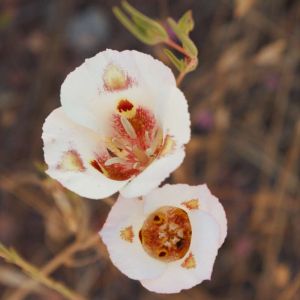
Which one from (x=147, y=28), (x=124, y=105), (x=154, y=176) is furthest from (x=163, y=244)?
(x=147, y=28)

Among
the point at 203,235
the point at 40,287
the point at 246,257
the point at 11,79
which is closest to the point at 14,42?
the point at 11,79

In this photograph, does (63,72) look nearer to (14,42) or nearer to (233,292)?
(14,42)

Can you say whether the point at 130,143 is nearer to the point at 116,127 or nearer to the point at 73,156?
Answer: the point at 116,127

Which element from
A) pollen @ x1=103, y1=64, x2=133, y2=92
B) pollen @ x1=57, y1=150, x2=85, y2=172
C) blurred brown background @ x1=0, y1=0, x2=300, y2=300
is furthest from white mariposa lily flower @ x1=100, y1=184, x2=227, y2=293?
blurred brown background @ x1=0, y1=0, x2=300, y2=300

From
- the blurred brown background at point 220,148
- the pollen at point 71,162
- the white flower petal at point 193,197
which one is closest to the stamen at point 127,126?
the pollen at point 71,162

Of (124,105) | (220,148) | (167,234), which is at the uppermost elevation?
(124,105)

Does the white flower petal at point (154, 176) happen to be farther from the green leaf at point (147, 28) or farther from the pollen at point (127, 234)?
the green leaf at point (147, 28)

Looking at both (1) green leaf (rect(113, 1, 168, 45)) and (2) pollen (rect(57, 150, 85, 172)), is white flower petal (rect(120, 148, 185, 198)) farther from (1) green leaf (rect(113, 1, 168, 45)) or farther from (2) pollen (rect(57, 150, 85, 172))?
(1) green leaf (rect(113, 1, 168, 45))
